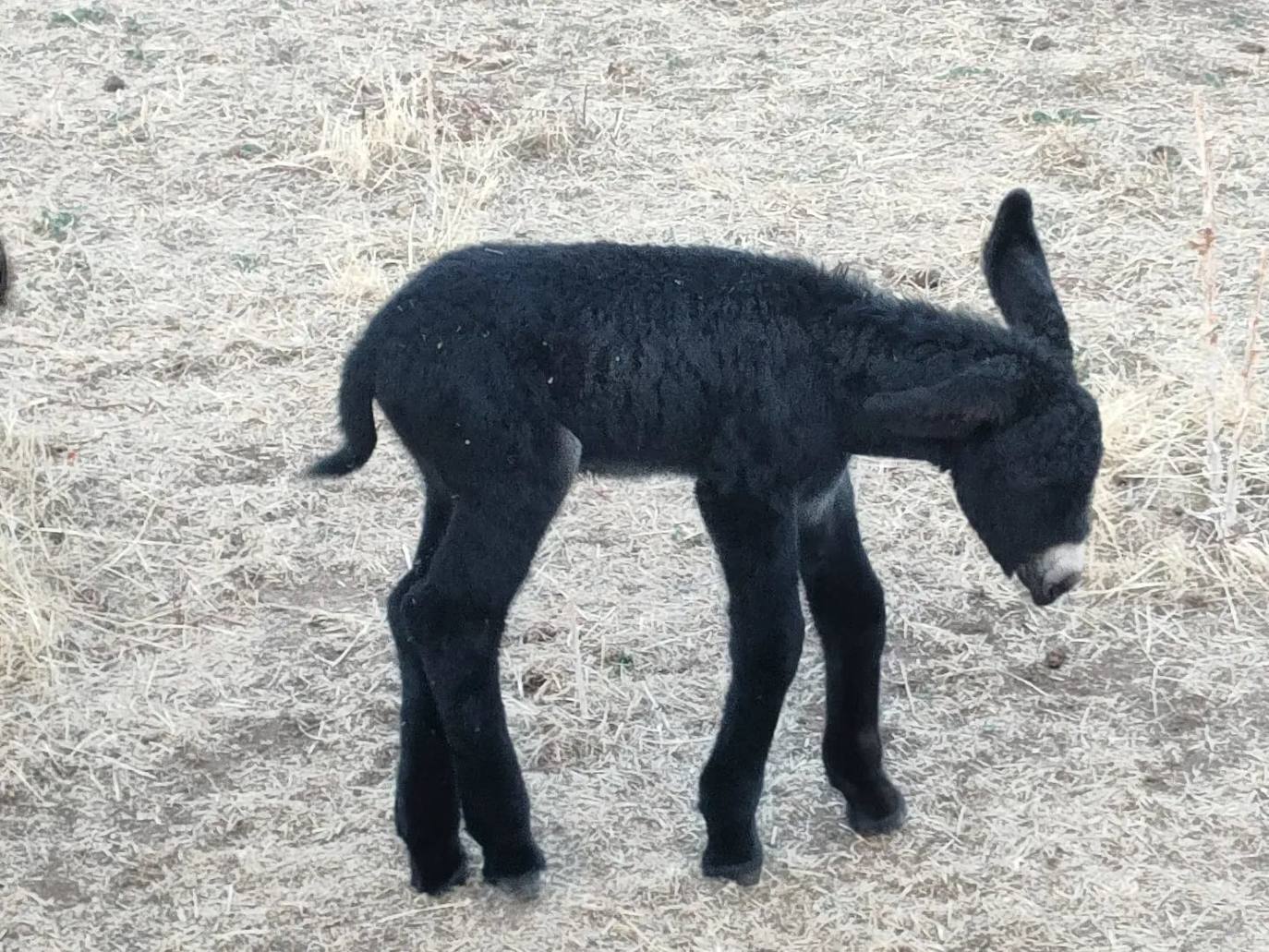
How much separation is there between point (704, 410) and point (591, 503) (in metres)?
2.25

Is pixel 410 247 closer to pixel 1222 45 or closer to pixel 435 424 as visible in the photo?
pixel 435 424

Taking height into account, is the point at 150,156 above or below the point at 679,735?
above

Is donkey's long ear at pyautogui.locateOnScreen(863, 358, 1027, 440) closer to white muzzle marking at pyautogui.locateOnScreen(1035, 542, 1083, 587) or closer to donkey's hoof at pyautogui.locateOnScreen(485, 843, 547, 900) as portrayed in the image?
white muzzle marking at pyautogui.locateOnScreen(1035, 542, 1083, 587)

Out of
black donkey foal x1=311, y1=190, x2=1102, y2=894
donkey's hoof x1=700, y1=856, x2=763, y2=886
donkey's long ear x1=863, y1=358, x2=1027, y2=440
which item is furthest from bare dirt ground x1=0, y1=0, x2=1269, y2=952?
donkey's long ear x1=863, y1=358, x2=1027, y2=440

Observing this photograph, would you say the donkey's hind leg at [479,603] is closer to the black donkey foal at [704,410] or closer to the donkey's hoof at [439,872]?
the black donkey foal at [704,410]

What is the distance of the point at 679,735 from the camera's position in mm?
5000

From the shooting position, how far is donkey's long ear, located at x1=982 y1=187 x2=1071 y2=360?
4051mm

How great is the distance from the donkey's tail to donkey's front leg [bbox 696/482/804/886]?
796 millimetres

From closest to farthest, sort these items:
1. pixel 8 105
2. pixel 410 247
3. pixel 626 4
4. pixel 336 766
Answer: pixel 336 766 → pixel 410 247 → pixel 8 105 → pixel 626 4

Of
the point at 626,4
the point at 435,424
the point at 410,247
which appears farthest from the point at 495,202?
the point at 435,424

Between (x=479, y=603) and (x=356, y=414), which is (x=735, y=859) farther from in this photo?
(x=356, y=414)

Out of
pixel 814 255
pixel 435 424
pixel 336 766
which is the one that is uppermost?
pixel 435 424

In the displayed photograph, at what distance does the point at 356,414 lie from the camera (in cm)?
400

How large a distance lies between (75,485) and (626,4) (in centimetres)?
504
